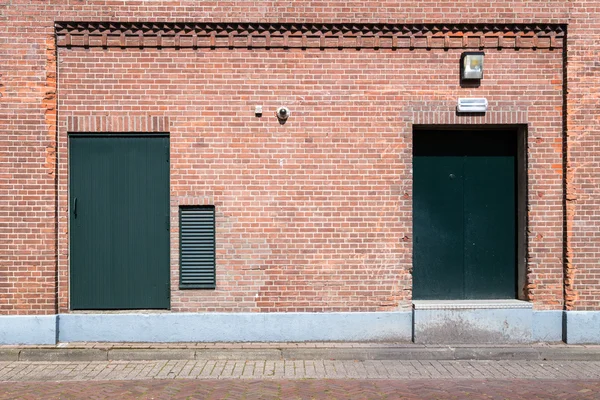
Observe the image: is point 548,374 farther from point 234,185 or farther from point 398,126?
point 234,185

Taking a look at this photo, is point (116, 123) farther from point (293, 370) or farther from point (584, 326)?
point (584, 326)

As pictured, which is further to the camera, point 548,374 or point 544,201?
point 544,201

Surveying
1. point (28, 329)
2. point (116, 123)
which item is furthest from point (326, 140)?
point (28, 329)

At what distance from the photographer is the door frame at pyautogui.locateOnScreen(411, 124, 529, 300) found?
29.4 ft

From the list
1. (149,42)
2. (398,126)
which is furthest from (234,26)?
A: (398,126)

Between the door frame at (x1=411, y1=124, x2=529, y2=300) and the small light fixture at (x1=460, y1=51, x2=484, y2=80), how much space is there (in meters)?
0.72

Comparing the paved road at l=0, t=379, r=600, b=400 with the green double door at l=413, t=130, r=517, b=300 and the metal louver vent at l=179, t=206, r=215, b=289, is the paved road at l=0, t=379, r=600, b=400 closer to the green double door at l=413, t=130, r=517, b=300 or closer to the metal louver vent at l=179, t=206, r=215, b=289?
the metal louver vent at l=179, t=206, r=215, b=289

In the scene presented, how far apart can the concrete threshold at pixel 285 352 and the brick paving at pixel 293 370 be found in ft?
0.29

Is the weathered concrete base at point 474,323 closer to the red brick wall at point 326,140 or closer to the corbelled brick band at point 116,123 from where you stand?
the red brick wall at point 326,140

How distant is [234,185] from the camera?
8688 mm

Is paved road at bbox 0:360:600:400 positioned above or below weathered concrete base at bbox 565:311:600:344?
below

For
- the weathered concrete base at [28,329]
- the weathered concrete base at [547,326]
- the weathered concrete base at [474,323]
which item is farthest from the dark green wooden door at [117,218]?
the weathered concrete base at [547,326]

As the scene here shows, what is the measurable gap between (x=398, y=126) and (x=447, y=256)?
210cm

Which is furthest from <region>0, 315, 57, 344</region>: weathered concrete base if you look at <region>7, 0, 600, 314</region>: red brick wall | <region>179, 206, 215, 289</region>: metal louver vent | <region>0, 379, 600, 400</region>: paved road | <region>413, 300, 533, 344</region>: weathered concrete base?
<region>413, 300, 533, 344</region>: weathered concrete base
